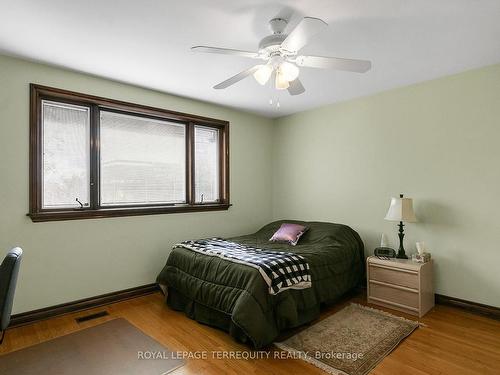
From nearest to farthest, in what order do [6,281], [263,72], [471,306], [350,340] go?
[6,281]
[263,72]
[350,340]
[471,306]

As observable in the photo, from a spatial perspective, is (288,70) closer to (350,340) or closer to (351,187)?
(350,340)

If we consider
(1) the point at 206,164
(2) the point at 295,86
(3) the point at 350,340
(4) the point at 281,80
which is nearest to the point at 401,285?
(3) the point at 350,340

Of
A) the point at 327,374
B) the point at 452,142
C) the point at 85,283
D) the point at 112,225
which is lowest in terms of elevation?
the point at 327,374

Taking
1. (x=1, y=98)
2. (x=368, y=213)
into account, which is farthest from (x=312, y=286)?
(x=1, y=98)

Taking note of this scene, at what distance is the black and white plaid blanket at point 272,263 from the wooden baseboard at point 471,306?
1.60 metres

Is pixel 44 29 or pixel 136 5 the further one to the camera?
pixel 44 29

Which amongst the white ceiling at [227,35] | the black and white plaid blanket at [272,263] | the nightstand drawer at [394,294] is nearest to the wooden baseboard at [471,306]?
the nightstand drawer at [394,294]

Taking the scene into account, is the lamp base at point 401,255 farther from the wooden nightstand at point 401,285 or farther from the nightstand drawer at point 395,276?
the nightstand drawer at point 395,276

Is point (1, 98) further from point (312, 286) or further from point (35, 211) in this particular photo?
point (312, 286)

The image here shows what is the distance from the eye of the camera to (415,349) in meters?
2.30

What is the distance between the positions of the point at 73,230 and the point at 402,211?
3.39 metres

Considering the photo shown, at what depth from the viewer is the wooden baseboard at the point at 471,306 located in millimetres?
2865

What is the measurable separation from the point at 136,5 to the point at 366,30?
5.31ft

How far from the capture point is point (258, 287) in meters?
2.36
